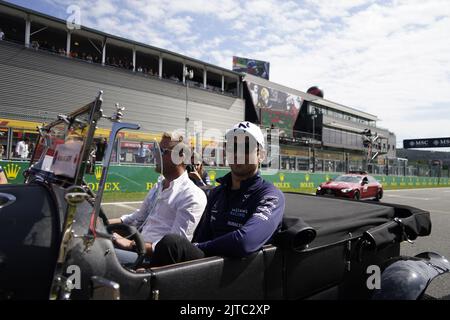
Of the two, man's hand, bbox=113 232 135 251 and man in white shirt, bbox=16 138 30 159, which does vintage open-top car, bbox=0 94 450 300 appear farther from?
man in white shirt, bbox=16 138 30 159

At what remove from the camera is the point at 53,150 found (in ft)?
7.55

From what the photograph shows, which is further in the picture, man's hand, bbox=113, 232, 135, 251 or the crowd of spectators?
the crowd of spectators

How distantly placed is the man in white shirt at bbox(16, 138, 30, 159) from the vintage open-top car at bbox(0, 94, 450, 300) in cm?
919

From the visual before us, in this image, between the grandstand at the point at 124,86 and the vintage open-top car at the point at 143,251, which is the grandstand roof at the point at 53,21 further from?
the vintage open-top car at the point at 143,251

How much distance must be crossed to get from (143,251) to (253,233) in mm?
596

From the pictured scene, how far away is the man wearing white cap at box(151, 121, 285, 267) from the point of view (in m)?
1.77

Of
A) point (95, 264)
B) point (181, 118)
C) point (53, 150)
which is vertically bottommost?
point (95, 264)

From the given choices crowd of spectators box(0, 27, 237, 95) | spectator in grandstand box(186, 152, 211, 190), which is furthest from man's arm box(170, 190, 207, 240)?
crowd of spectators box(0, 27, 237, 95)

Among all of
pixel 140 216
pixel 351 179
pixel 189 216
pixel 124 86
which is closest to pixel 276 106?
pixel 124 86

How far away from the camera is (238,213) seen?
87.1 inches

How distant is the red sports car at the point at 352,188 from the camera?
1468 centimetres

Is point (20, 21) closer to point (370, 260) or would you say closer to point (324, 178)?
point (324, 178)
